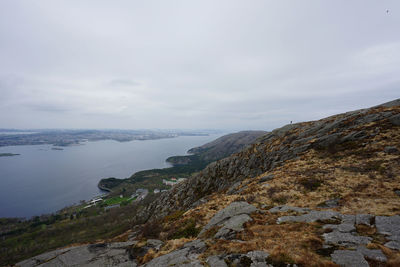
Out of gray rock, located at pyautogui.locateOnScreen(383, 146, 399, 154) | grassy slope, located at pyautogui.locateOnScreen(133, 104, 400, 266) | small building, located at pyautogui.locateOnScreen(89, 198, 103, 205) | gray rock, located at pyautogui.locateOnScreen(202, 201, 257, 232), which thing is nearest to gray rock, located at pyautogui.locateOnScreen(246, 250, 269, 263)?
grassy slope, located at pyautogui.locateOnScreen(133, 104, 400, 266)

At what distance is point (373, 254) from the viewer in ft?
23.6

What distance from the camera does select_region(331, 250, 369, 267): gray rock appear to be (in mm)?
6871

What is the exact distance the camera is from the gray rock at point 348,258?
271 inches

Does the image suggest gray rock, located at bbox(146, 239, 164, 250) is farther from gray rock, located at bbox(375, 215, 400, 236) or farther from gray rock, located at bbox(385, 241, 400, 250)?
gray rock, located at bbox(375, 215, 400, 236)

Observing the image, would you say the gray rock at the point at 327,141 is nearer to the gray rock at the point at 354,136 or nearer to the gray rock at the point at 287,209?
the gray rock at the point at 354,136

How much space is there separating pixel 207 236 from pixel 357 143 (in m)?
28.5

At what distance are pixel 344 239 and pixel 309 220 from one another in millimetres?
3396

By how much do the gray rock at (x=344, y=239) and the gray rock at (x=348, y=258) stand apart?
0.97 m

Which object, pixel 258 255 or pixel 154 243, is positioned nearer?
pixel 258 255

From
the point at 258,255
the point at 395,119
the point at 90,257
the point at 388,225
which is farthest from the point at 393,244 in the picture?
the point at 395,119

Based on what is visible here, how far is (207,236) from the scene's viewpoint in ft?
44.2

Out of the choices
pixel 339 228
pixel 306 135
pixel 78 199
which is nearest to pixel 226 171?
pixel 306 135

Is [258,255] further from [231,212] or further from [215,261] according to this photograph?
[231,212]

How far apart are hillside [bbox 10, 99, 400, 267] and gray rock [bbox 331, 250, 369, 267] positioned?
0.03 metres
